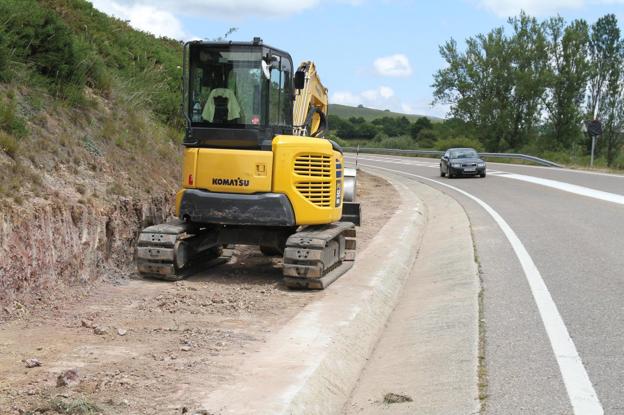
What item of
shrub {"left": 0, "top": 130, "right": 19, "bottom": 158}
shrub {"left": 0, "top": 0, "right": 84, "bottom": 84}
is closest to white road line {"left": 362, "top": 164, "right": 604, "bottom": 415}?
shrub {"left": 0, "top": 130, "right": 19, "bottom": 158}

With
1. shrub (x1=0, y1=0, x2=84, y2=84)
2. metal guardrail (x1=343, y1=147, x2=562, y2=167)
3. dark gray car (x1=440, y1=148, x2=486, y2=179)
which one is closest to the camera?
shrub (x1=0, y1=0, x2=84, y2=84)

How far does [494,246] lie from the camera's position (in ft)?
38.4

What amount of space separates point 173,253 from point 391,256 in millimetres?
3808

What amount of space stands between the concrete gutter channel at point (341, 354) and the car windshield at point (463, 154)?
22.7 metres

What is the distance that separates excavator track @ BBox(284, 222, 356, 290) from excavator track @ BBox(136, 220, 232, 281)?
1.45m

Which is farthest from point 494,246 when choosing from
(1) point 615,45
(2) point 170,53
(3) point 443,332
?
(1) point 615,45

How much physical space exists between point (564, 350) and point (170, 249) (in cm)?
514

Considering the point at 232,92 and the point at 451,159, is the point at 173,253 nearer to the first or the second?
the point at 232,92

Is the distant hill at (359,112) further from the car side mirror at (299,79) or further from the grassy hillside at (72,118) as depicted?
the car side mirror at (299,79)

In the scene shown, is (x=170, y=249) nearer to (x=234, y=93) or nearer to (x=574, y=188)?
(x=234, y=93)

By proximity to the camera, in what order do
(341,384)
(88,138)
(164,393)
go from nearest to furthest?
A: (164,393) → (341,384) → (88,138)

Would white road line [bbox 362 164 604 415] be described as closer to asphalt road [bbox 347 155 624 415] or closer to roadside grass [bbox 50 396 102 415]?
asphalt road [bbox 347 155 624 415]

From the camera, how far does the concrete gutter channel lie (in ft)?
16.1

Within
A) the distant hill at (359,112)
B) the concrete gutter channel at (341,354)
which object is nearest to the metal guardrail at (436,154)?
the concrete gutter channel at (341,354)
